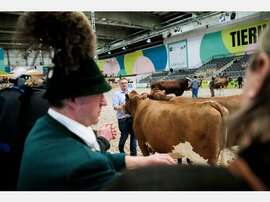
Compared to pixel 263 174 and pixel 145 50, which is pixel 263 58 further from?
pixel 145 50

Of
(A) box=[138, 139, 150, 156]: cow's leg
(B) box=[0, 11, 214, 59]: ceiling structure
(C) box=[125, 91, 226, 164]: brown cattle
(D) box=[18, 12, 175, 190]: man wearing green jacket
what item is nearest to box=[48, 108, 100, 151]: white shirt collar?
(D) box=[18, 12, 175, 190]: man wearing green jacket

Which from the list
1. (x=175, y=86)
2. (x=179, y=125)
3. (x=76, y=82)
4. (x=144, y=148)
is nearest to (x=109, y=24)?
(x=144, y=148)

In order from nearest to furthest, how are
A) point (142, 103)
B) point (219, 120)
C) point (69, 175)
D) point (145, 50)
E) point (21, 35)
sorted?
point (69, 175), point (21, 35), point (219, 120), point (142, 103), point (145, 50)

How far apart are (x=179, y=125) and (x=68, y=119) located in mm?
2208

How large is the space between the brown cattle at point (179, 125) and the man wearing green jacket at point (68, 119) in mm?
1883

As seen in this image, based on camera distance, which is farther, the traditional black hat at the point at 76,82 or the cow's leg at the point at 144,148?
the cow's leg at the point at 144,148

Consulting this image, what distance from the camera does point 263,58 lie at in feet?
A: 1.45

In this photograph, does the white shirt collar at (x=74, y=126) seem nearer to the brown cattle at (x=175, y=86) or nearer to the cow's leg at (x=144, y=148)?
the cow's leg at (x=144, y=148)

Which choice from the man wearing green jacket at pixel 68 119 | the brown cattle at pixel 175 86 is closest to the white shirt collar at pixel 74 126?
the man wearing green jacket at pixel 68 119

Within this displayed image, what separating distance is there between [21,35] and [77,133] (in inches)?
13.1

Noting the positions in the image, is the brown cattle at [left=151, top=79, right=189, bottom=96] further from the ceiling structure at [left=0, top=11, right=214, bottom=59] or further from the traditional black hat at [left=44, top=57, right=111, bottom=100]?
the traditional black hat at [left=44, top=57, right=111, bottom=100]

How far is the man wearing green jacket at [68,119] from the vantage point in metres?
0.72

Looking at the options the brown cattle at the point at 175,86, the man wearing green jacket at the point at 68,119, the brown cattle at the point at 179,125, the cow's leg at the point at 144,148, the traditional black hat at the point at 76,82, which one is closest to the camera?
the man wearing green jacket at the point at 68,119
